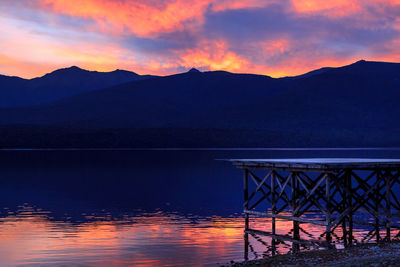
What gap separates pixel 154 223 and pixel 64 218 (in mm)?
7474

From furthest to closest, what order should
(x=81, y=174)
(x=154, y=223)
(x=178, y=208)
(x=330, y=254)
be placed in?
(x=81, y=174)
(x=178, y=208)
(x=154, y=223)
(x=330, y=254)

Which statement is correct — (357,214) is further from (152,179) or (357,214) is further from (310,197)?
(152,179)

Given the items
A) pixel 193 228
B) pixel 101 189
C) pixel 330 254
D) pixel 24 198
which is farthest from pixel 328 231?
pixel 101 189

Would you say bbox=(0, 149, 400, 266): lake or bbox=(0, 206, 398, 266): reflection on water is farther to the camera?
bbox=(0, 149, 400, 266): lake

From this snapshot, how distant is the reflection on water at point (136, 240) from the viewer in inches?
1064

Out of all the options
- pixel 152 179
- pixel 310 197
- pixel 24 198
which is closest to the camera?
pixel 310 197

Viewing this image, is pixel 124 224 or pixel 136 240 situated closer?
pixel 136 240

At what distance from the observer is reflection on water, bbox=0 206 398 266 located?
1064 inches

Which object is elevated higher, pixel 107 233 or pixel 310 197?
pixel 310 197

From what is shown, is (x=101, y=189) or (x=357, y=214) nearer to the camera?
(x=357, y=214)

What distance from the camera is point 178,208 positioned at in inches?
1948

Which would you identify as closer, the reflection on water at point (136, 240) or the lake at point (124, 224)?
the reflection on water at point (136, 240)

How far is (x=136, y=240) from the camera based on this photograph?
106 ft

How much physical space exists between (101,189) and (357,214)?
34.6m
